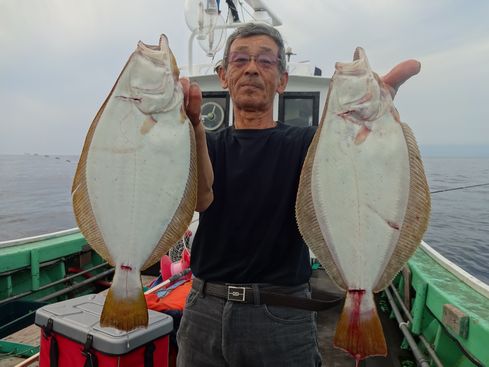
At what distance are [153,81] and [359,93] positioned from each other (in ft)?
3.04

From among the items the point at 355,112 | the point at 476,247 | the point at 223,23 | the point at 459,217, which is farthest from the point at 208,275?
the point at 459,217

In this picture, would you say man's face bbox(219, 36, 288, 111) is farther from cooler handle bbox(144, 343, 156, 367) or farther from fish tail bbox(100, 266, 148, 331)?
cooler handle bbox(144, 343, 156, 367)

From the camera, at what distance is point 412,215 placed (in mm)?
1725

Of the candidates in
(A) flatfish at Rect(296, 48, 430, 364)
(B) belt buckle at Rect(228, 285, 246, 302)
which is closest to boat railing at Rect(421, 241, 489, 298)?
(A) flatfish at Rect(296, 48, 430, 364)

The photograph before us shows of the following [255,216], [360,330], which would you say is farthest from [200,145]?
[360,330]

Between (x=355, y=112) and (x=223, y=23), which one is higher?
(x=223, y=23)

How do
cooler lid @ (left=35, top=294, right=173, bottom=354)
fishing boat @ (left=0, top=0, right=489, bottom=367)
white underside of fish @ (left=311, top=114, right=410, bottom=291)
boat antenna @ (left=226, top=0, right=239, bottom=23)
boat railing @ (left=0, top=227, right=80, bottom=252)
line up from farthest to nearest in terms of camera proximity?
boat antenna @ (left=226, top=0, right=239, bottom=23) → boat railing @ (left=0, top=227, right=80, bottom=252) → fishing boat @ (left=0, top=0, right=489, bottom=367) → cooler lid @ (left=35, top=294, right=173, bottom=354) → white underside of fish @ (left=311, top=114, right=410, bottom=291)

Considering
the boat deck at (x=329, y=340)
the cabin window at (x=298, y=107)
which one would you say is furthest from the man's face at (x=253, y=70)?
the cabin window at (x=298, y=107)

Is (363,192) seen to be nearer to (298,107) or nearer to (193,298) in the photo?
(193,298)

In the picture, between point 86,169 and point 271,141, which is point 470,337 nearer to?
point 271,141

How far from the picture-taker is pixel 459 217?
58.2 feet

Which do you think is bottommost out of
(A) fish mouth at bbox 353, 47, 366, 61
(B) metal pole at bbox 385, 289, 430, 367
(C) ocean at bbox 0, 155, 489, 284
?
(C) ocean at bbox 0, 155, 489, 284

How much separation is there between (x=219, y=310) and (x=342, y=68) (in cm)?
136

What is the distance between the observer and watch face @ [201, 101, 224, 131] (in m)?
6.47
